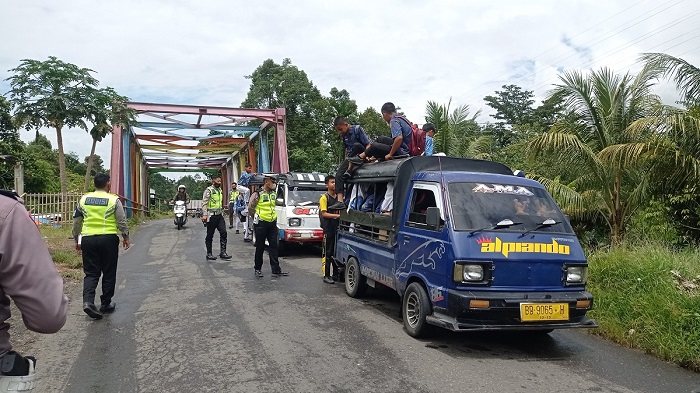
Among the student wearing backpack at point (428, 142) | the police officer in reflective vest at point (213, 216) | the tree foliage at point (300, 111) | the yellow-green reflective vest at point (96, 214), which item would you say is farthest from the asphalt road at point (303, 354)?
the tree foliage at point (300, 111)

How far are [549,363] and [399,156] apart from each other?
3.47 metres

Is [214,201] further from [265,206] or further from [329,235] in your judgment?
[329,235]

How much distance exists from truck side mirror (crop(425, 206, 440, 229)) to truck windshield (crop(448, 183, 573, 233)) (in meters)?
0.16

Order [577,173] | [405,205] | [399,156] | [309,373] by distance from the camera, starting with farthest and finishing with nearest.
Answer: [577,173] < [399,156] < [405,205] < [309,373]

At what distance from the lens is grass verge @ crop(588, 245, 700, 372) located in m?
5.28

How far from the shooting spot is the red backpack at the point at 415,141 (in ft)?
25.7

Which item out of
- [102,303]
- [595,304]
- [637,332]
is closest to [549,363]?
[637,332]

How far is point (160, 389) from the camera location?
4.29 meters

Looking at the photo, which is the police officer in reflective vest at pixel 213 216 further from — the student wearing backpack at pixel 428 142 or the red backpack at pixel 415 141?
the red backpack at pixel 415 141

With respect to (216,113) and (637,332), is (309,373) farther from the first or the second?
(216,113)

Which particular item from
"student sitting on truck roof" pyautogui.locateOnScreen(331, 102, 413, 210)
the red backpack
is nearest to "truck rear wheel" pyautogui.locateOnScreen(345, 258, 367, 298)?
"student sitting on truck roof" pyautogui.locateOnScreen(331, 102, 413, 210)

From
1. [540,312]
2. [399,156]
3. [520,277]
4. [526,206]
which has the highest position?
[399,156]

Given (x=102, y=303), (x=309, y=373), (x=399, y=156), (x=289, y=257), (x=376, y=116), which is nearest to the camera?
(x=309, y=373)

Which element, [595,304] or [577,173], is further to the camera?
[577,173]
